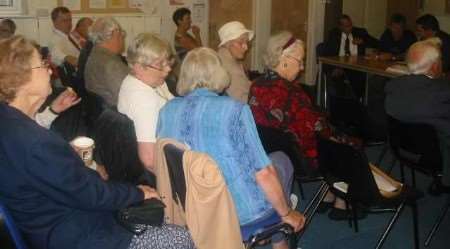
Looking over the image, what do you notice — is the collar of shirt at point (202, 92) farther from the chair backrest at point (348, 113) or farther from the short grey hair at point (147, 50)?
the chair backrest at point (348, 113)

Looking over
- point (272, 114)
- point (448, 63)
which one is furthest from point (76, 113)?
point (448, 63)

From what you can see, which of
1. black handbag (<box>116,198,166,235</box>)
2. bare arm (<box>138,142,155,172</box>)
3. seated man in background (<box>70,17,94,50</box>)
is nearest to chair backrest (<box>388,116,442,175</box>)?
bare arm (<box>138,142,155,172</box>)

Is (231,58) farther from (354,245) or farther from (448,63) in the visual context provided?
(448,63)

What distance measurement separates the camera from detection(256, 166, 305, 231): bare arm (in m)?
2.07

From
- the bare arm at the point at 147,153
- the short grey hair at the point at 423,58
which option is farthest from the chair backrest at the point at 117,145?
the short grey hair at the point at 423,58

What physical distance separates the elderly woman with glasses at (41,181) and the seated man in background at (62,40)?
3589 mm

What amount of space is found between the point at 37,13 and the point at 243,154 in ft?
13.3

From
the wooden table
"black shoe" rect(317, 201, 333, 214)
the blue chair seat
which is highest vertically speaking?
the wooden table

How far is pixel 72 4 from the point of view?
557cm

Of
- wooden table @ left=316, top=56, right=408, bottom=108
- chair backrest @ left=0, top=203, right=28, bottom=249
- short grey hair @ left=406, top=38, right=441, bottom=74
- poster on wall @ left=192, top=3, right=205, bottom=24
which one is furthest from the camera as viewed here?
poster on wall @ left=192, top=3, right=205, bottom=24

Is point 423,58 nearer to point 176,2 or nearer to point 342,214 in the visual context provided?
point 342,214

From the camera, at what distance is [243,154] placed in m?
2.03

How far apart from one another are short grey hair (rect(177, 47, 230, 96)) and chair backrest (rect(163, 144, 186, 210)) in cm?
30

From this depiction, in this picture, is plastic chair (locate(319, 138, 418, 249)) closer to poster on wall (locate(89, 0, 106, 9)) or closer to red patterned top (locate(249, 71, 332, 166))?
red patterned top (locate(249, 71, 332, 166))
